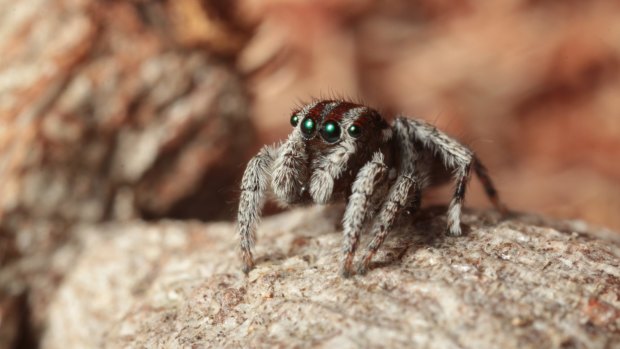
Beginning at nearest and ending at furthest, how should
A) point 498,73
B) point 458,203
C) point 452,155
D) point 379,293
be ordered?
1. point 379,293
2. point 458,203
3. point 452,155
4. point 498,73

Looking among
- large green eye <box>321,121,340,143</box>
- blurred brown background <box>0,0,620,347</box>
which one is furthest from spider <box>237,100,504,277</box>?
blurred brown background <box>0,0,620,347</box>

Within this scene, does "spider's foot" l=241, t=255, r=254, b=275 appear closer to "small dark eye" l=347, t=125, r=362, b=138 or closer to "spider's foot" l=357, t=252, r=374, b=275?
"spider's foot" l=357, t=252, r=374, b=275

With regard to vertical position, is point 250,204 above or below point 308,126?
below

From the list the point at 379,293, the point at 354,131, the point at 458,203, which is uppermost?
the point at 354,131

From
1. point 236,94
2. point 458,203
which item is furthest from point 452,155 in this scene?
point 236,94

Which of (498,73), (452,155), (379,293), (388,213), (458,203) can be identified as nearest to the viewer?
(379,293)

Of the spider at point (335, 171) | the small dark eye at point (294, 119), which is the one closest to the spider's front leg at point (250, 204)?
the spider at point (335, 171)

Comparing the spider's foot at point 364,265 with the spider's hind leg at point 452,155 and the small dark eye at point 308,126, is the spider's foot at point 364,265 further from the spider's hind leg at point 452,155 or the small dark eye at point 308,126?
the small dark eye at point 308,126

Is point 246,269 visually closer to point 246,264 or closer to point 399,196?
point 246,264
